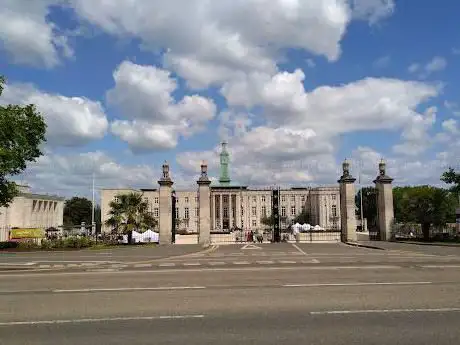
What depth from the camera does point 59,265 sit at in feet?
70.3

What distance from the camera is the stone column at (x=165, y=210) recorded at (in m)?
37.6

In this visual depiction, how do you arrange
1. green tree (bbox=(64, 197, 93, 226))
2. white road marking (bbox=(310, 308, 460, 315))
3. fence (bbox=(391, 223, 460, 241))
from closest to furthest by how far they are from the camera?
white road marking (bbox=(310, 308, 460, 315)), fence (bbox=(391, 223, 460, 241)), green tree (bbox=(64, 197, 93, 226))

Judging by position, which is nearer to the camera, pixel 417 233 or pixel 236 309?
pixel 236 309

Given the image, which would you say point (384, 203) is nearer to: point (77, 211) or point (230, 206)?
point (230, 206)

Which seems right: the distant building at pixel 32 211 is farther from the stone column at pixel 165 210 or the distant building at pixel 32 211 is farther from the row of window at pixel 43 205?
the stone column at pixel 165 210

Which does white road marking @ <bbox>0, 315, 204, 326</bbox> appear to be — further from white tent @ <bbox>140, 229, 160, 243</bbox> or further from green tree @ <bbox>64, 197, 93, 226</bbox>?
green tree @ <bbox>64, 197, 93, 226</bbox>

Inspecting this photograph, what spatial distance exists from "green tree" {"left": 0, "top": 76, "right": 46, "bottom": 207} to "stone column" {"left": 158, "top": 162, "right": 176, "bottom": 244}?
1036cm

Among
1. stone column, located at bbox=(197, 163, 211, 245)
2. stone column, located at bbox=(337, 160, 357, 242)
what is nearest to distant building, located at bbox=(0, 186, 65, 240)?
stone column, located at bbox=(197, 163, 211, 245)

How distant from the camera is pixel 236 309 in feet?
30.9

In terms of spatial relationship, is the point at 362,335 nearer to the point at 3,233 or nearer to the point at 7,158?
the point at 7,158

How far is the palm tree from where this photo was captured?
43.5 meters

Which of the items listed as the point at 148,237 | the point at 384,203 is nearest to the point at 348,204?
the point at 384,203

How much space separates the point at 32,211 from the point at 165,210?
9465cm

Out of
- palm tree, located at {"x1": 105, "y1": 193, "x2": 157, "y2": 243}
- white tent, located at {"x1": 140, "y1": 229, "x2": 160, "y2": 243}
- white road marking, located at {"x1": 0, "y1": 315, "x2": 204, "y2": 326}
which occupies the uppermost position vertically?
palm tree, located at {"x1": 105, "y1": 193, "x2": 157, "y2": 243}
